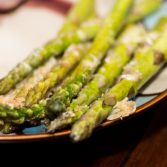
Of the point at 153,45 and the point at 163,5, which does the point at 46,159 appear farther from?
the point at 163,5

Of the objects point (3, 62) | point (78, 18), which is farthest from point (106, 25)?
point (3, 62)

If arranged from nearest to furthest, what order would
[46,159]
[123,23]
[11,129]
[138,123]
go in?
[11,129]
[46,159]
[138,123]
[123,23]

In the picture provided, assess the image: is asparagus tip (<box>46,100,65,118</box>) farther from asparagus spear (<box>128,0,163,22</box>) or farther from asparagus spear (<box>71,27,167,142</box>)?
asparagus spear (<box>128,0,163,22</box>)

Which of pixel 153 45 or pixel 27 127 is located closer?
pixel 27 127

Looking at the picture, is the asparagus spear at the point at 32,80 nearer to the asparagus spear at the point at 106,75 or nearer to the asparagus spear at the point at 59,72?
the asparagus spear at the point at 59,72

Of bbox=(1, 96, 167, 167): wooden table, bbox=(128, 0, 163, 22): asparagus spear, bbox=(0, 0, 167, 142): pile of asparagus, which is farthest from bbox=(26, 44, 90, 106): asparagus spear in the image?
bbox=(128, 0, 163, 22): asparagus spear

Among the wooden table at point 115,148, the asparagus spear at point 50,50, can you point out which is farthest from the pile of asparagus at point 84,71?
the wooden table at point 115,148

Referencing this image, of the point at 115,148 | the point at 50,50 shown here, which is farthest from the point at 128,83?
the point at 50,50
